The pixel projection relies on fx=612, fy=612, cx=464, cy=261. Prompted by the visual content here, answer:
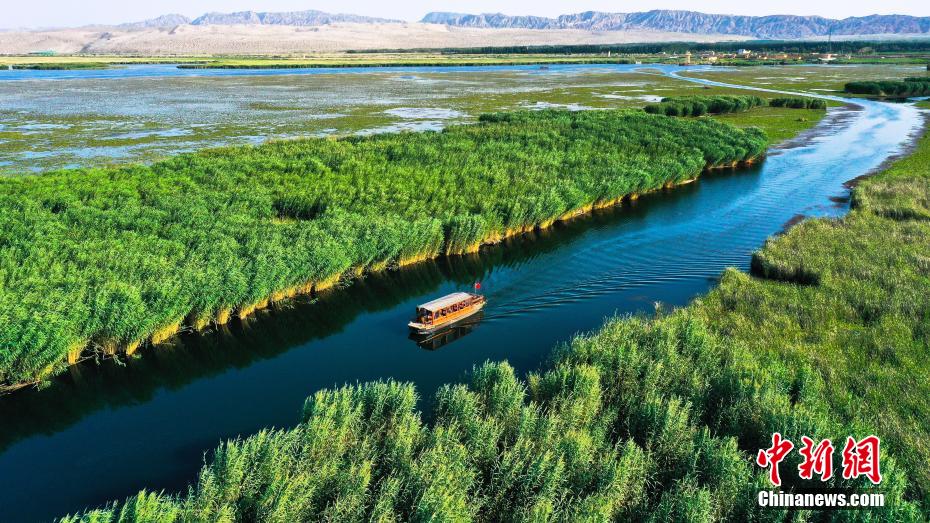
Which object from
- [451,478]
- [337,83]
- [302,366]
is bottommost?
[302,366]

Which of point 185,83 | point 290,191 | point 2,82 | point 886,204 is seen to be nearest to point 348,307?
point 290,191

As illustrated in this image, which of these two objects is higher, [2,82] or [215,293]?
[2,82]

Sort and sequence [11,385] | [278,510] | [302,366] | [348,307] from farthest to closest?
[348,307]
[302,366]
[11,385]
[278,510]

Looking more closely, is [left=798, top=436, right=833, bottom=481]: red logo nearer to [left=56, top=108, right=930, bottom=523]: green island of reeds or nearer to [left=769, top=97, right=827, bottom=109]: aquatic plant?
[left=56, top=108, right=930, bottom=523]: green island of reeds

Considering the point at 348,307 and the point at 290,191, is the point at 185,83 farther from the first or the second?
the point at 348,307

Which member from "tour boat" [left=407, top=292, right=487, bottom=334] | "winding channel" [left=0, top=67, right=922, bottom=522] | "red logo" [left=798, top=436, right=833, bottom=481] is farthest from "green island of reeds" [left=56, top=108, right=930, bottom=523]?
"tour boat" [left=407, top=292, right=487, bottom=334]

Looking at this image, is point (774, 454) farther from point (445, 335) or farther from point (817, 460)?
point (445, 335)

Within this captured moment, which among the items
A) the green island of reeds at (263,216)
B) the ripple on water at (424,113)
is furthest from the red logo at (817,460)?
the ripple on water at (424,113)

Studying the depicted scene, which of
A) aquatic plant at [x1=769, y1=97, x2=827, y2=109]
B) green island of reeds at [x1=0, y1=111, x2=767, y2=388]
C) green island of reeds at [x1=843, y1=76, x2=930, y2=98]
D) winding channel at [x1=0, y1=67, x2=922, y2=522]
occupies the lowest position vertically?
winding channel at [x1=0, y1=67, x2=922, y2=522]
